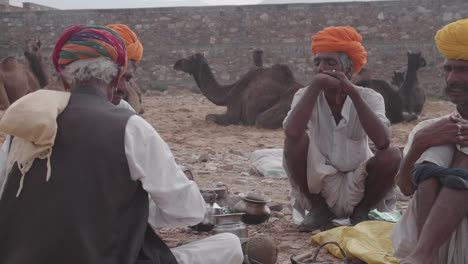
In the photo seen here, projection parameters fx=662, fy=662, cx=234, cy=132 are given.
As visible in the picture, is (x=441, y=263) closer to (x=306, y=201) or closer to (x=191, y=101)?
(x=306, y=201)

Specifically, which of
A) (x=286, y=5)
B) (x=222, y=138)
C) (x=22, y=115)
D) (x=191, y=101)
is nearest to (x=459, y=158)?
(x=22, y=115)

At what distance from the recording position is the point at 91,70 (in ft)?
8.15

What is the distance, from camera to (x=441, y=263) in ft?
9.25

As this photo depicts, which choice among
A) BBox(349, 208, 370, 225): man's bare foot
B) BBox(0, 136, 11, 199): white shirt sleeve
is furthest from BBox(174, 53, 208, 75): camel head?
BBox(0, 136, 11, 199): white shirt sleeve

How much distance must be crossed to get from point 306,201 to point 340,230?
0.55 meters

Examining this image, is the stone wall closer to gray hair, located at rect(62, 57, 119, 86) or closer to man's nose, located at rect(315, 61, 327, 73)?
man's nose, located at rect(315, 61, 327, 73)

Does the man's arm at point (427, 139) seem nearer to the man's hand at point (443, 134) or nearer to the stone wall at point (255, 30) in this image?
the man's hand at point (443, 134)

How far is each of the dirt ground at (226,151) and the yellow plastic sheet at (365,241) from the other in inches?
4.6

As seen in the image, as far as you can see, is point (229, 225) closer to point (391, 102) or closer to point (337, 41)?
point (337, 41)

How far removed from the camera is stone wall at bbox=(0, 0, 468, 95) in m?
18.4

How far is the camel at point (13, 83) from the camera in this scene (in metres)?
11.9

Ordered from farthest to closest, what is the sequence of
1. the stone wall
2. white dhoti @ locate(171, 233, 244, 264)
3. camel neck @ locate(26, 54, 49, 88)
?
the stone wall < camel neck @ locate(26, 54, 49, 88) < white dhoti @ locate(171, 233, 244, 264)

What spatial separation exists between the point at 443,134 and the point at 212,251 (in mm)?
1109

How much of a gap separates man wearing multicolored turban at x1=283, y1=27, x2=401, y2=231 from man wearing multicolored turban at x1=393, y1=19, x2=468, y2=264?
103 cm
